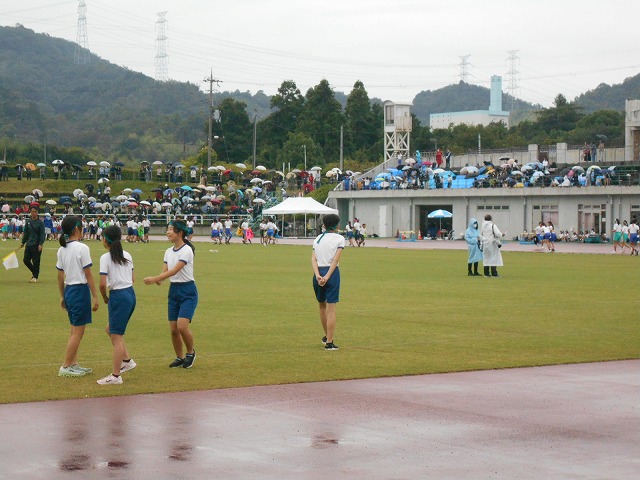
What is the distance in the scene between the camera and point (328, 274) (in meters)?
14.5

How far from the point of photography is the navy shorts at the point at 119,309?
11945mm

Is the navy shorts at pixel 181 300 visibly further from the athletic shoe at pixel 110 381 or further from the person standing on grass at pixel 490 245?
the person standing on grass at pixel 490 245

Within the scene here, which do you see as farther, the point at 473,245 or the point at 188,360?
the point at 473,245

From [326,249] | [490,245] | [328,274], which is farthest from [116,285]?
[490,245]

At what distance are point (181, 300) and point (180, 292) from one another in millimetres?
99

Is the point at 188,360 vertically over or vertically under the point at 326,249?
under

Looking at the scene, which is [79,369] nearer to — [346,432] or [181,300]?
[181,300]

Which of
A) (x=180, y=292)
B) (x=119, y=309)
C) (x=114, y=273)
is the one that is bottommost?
(x=119, y=309)

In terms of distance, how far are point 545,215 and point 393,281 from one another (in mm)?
44122

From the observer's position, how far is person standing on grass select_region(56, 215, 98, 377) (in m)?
12.2

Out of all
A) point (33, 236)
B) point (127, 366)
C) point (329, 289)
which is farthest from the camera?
point (33, 236)

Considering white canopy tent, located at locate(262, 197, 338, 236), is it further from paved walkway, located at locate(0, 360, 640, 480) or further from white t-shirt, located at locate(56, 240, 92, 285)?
paved walkway, located at locate(0, 360, 640, 480)

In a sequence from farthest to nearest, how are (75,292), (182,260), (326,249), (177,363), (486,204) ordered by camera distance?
(486,204) → (326,249) → (177,363) → (182,260) → (75,292)

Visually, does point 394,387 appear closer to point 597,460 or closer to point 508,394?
point 508,394
